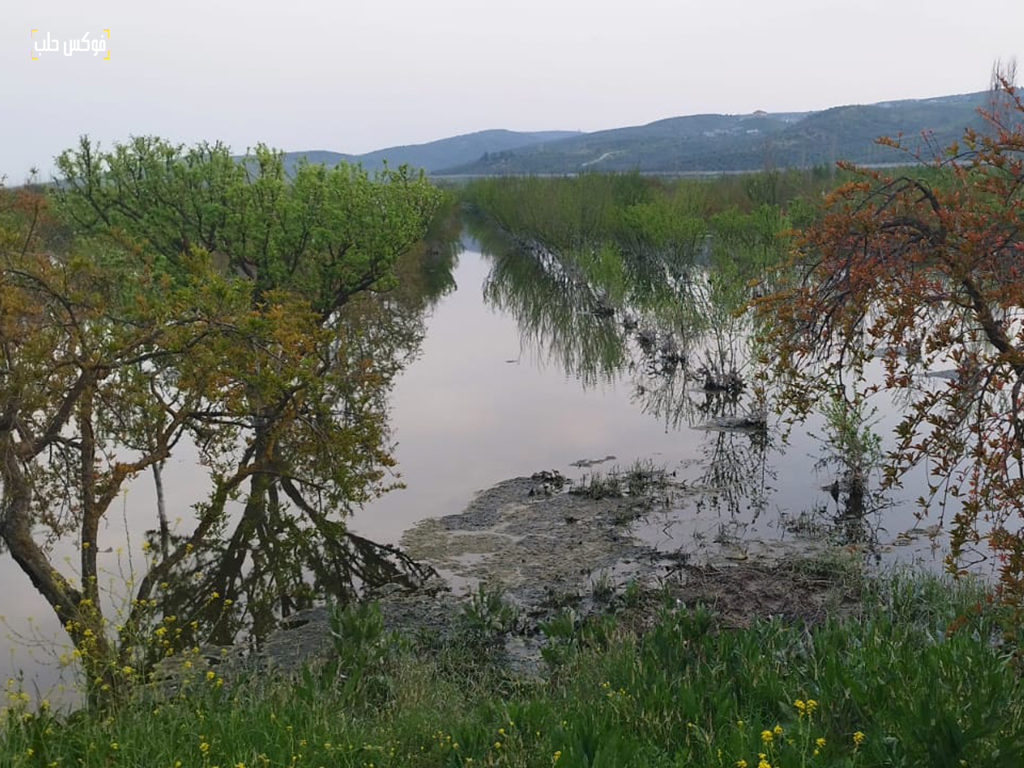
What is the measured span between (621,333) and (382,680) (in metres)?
21.4

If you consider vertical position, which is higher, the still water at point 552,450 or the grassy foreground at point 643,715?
the grassy foreground at point 643,715

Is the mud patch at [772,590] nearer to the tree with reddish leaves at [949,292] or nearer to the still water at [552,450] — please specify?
the still water at [552,450]

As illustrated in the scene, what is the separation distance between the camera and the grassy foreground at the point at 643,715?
4.39 m

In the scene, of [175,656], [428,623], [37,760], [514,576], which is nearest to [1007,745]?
[37,760]

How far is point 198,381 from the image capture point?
981cm

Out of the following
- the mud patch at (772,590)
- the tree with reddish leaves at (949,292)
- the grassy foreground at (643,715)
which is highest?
the tree with reddish leaves at (949,292)

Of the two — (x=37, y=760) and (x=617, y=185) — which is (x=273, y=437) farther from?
(x=617, y=185)

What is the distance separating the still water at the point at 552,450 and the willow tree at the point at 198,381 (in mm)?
547

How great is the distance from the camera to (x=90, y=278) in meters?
11.1

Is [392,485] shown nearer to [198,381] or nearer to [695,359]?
[198,381]

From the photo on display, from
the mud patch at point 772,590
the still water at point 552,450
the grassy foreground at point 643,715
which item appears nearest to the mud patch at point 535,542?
the still water at point 552,450

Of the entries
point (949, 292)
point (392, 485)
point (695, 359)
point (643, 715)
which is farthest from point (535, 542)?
point (695, 359)

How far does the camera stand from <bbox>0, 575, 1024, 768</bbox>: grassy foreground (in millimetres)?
4387

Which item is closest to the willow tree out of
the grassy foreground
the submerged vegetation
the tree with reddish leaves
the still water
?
the submerged vegetation
